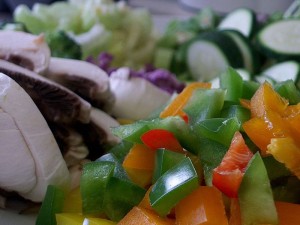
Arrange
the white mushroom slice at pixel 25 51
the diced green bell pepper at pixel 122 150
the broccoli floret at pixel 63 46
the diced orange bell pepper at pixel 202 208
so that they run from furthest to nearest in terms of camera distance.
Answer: the broccoli floret at pixel 63 46, the white mushroom slice at pixel 25 51, the diced green bell pepper at pixel 122 150, the diced orange bell pepper at pixel 202 208

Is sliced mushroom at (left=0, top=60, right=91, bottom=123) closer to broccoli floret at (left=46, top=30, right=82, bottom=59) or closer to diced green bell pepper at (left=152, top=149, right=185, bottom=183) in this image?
diced green bell pepper at (left=152, top=149, right=185, bottom=183)

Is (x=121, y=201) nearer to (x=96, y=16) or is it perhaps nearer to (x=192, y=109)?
(x=192, y=109)

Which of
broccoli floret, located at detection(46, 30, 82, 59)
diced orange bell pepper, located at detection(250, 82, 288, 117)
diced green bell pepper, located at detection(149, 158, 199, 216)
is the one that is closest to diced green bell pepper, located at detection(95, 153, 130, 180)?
diced green bell pepper, located at detection(149, 158, 199, 216)

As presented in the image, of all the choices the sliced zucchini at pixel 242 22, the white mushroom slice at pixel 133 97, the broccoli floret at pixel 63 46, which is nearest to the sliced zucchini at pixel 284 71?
the sliced zucchini at pixel 242 22

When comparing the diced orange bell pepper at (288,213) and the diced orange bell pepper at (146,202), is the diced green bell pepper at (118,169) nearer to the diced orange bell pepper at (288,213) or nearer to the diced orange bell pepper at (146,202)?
the diced orange bell pepper at (146,202)

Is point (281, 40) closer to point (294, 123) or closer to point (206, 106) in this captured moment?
point (206, 106)

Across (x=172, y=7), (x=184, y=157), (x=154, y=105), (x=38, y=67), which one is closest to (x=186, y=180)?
(x=184, y=157)

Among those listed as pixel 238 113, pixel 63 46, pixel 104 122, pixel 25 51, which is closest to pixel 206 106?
pixel 238 113

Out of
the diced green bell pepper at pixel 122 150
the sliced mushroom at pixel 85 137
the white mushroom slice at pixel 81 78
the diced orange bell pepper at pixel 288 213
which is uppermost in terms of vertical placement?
the diced orange bell pepper at pixel 288 213
